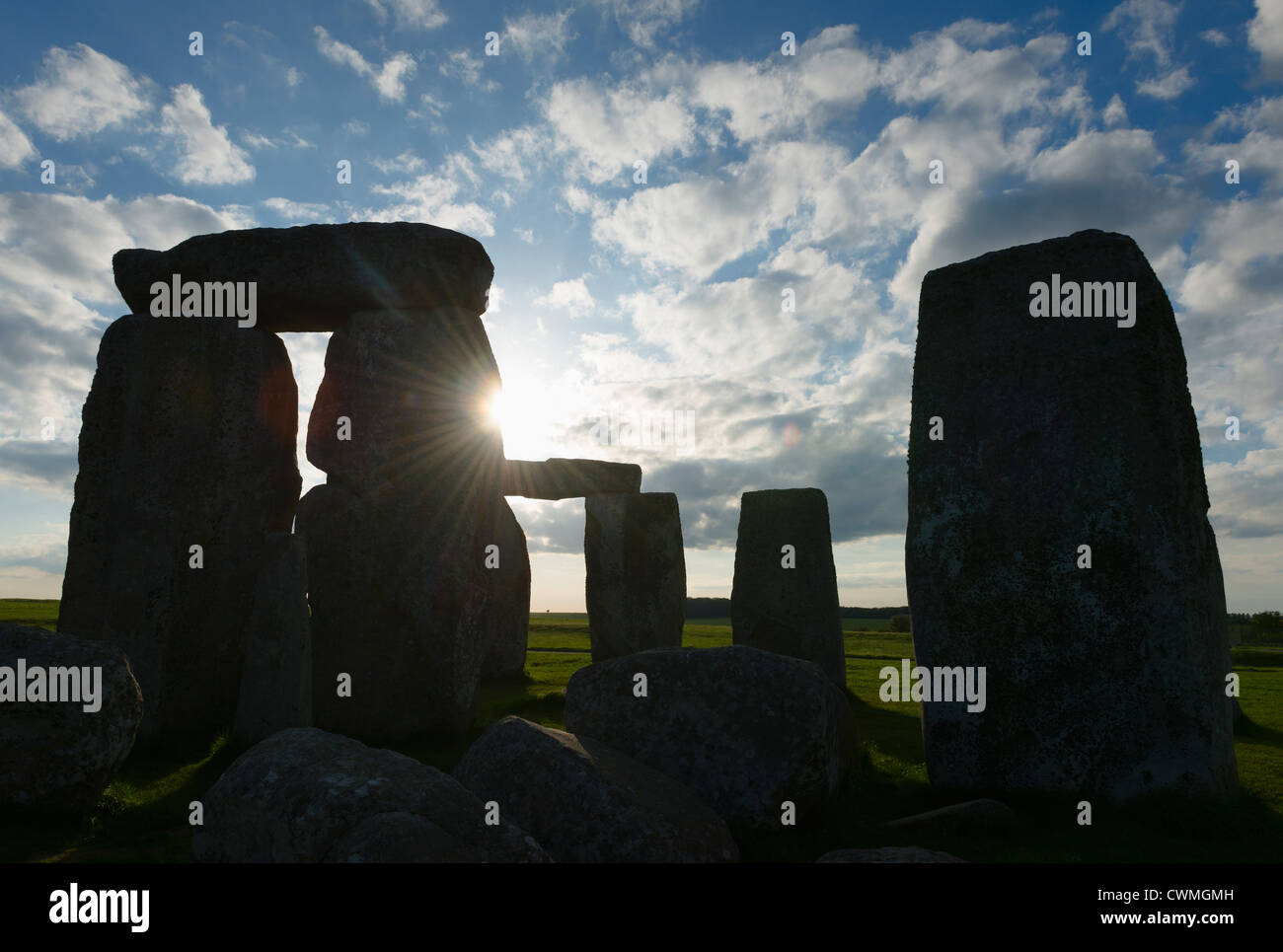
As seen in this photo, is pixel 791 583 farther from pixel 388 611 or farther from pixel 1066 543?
pixel 1066 543

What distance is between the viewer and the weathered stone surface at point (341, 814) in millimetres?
3320

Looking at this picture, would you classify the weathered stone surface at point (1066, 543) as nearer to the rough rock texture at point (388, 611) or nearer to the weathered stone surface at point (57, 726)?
the rough rock texture at point (388, 611)

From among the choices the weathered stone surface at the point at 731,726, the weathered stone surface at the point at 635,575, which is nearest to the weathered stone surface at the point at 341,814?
the weathered stone surface at the point at 731,726

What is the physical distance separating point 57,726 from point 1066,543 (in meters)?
6.43

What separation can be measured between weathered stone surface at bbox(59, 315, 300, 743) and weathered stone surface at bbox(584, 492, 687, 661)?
6360 mm

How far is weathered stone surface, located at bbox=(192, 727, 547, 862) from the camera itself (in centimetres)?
332

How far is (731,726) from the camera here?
534cm

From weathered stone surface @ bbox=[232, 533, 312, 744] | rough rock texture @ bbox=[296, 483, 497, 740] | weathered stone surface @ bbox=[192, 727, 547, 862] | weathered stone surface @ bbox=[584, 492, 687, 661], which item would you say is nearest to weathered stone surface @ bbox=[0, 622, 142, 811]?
weathered stone surface @ bbox=[232, 533, 312, 744]

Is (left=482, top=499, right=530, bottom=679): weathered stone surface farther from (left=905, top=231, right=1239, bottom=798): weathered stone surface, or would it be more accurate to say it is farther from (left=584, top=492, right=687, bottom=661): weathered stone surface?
(left=905, top=231, right=1239, bottom=798): weathered stone surface

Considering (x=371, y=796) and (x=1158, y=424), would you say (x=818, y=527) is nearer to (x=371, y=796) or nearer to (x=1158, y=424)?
(x=1158, y=424)
